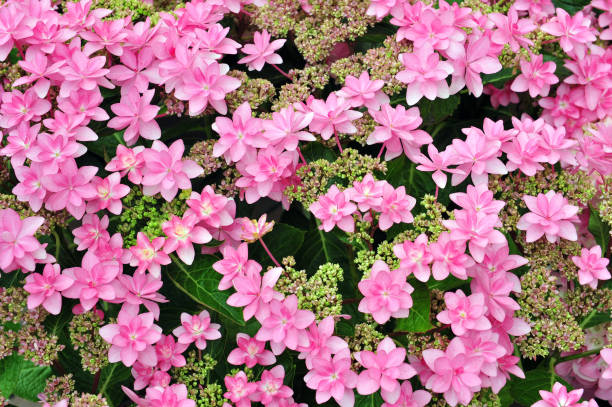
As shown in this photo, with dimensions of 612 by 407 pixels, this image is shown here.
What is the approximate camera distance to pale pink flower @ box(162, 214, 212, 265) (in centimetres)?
75

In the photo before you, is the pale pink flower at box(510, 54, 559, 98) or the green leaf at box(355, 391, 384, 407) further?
the pale pink flower at box(510, 54, 559, 98)

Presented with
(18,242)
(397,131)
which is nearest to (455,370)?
(397,131)

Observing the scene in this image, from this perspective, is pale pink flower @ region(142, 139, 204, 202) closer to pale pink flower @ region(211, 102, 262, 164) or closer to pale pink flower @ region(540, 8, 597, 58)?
pale pink flower @ region(211, 102, 262, 164)

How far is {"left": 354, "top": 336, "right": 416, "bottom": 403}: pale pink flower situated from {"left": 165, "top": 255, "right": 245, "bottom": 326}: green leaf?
0.51 ft

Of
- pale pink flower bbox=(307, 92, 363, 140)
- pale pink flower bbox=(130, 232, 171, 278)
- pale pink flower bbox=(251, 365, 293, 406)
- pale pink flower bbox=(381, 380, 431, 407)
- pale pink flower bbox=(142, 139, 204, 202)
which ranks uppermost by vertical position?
pale pink flower bbox=(307, 92, 363, 140)

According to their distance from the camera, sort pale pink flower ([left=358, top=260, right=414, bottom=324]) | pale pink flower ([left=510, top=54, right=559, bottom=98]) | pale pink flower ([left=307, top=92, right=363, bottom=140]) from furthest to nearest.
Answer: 1. pale pink flower ([left=510, top=54, right=559, bottom=98])
2. pale pink flower ([left=307, top=92, right=363, bottom=140])
3. pale pink flower ([left=358, top=260, right=414, bottom=324])

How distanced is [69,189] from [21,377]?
269 mm

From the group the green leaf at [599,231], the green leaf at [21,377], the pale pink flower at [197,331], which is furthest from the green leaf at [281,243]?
the green leaf at [599,231]

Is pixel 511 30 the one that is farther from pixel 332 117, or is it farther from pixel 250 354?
pixel 250 354

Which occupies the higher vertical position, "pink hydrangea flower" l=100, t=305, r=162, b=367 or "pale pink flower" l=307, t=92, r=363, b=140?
"pale pink flower" l=307, t=92, r=363, b=140

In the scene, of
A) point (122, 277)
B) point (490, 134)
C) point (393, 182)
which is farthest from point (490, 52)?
point (122, 277)

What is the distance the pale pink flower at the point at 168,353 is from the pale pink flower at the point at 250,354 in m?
0.06

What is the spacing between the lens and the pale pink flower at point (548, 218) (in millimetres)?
792

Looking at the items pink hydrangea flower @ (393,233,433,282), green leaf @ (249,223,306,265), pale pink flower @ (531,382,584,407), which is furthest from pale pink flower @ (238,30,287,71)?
pale pink flower @ (531,382,584,407)
